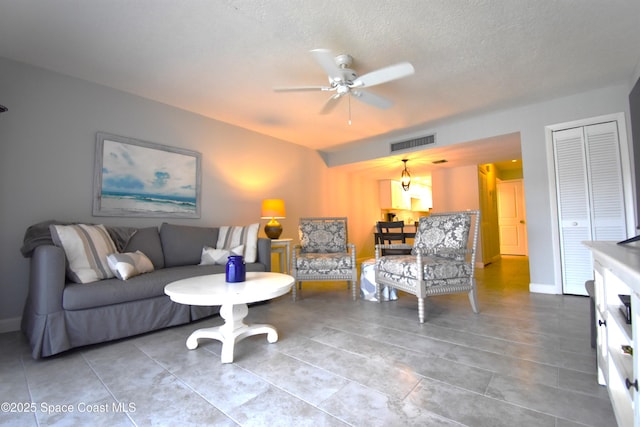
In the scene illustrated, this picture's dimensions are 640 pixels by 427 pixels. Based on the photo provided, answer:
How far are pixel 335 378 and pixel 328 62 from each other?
6.83ft

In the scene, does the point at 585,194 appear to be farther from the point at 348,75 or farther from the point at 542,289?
the point at 348,75

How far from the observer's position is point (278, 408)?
4.19 ft

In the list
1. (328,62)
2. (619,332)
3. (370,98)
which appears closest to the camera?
(619,332)

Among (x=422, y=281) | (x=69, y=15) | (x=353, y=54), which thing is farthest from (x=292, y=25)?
(x=422, y=281)

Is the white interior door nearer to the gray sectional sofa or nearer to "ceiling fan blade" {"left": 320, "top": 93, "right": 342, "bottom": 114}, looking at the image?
"ceiling fan blade" {"left": 320, "top": 93, "right": 342, "bottom": 114}

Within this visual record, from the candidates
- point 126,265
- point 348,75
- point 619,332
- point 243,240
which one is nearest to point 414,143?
point 348,75

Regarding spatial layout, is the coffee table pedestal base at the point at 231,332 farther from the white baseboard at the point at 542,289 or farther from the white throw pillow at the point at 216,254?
the white baseboard at the point at 542,289

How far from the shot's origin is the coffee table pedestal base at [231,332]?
181 centimetres

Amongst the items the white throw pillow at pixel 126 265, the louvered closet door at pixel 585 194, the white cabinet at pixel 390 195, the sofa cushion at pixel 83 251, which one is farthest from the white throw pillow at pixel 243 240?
the white cabinet at pixel 390 195

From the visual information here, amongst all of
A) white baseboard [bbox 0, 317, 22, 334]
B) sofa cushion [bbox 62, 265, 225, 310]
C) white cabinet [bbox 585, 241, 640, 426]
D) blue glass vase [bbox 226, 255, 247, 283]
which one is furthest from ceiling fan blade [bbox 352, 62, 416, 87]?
white baseboard [bbox 0, 317, 22, 334]

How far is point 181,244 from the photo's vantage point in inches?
120

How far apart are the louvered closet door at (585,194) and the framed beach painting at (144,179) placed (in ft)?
15.0

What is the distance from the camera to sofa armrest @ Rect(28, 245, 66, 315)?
1.82 metres

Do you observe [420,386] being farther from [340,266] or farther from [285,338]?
[340,266]
